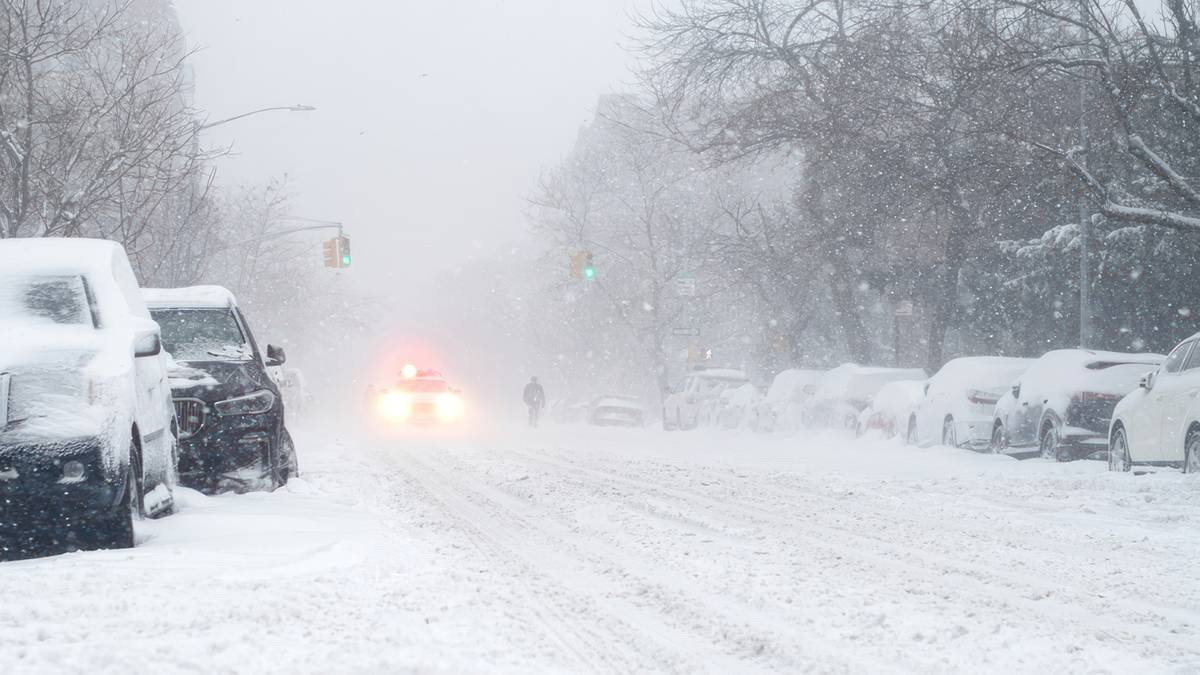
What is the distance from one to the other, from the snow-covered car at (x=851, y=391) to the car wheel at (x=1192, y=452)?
467 inches

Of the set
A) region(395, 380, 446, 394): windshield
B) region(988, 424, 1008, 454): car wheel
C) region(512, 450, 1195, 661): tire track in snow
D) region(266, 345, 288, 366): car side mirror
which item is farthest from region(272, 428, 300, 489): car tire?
region(395, 380, 446, 394): windshield

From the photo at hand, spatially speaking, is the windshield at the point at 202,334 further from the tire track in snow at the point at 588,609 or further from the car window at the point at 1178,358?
the car window at the point at 1178,358

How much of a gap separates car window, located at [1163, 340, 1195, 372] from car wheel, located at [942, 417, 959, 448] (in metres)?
5.49

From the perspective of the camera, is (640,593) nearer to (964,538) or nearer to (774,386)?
(964,538)

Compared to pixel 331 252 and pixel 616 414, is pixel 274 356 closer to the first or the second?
pixel 331 252

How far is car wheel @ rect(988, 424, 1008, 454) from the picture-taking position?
58.5 feet

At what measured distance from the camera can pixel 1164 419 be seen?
1314 centimetres

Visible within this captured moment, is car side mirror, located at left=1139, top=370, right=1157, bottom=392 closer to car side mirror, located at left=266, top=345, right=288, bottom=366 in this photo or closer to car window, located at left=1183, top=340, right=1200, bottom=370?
car window, located at left=1183, top=340, right=1200, bottom=370

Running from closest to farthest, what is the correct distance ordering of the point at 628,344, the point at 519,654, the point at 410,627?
the point at 519,654, the point at 410,627, the point at 628,344

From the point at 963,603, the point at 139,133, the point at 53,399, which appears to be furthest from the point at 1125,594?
the point at 139,133

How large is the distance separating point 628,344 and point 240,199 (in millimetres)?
21242

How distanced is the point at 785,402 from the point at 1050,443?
40.1 ft

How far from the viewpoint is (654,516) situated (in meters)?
9.52

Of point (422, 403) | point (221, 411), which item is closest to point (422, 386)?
point (422, 403)
